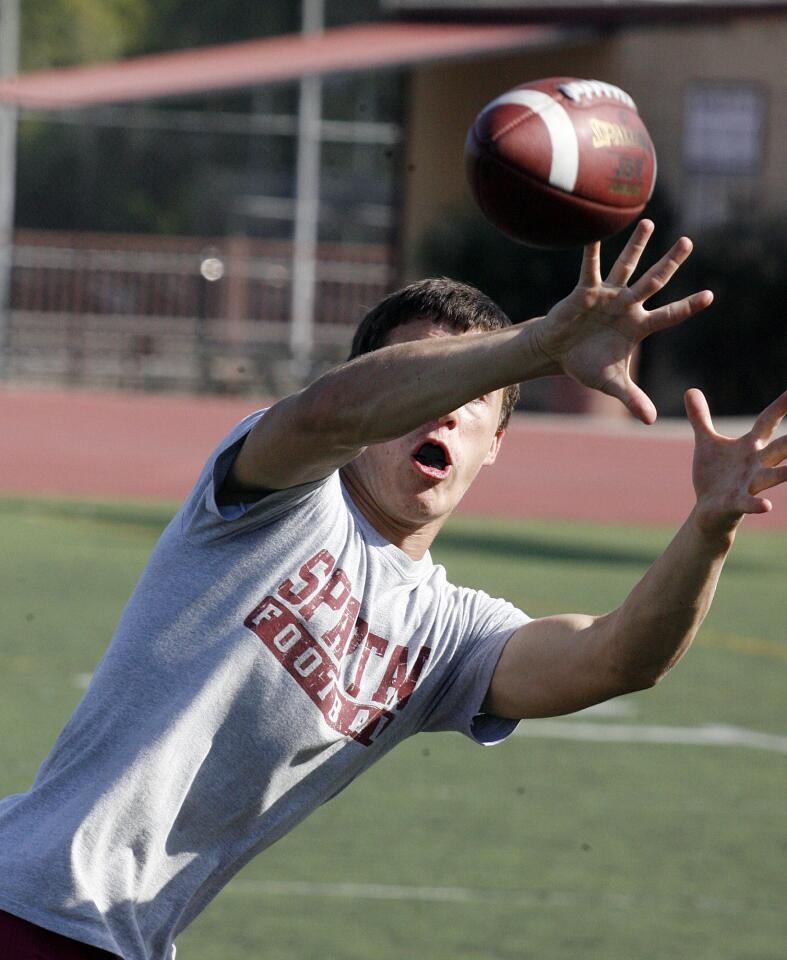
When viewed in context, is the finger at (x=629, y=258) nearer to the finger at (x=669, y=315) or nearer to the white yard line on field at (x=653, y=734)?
the finger at (x=669, y=315)

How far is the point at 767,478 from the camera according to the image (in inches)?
128

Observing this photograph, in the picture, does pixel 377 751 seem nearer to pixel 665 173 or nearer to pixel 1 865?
pixel 1 865

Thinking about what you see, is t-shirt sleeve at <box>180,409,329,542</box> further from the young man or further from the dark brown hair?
the dark brown hair

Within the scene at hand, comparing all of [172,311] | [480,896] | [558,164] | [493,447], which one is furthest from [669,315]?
[172,311]

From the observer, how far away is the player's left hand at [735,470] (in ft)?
10.7

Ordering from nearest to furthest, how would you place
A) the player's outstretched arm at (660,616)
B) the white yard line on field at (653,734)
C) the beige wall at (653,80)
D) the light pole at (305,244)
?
the player's outstretched arm at (660,616) → the white yard line on field at (653,734) → the beige wall at (653,80) → the light pole at (305,244)

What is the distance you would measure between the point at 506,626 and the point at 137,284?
25.2 meters

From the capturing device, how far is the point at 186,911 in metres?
3.44

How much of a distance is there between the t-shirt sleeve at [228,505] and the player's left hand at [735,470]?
2.13 ft

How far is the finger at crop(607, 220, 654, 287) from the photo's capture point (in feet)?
9.74

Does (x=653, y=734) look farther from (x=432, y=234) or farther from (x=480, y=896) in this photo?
(x=432, y=234)

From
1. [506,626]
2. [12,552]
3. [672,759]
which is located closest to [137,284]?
[12,552]

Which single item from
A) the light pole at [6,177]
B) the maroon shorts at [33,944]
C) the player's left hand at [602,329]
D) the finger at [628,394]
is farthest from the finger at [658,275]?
the light pole at [6,177]

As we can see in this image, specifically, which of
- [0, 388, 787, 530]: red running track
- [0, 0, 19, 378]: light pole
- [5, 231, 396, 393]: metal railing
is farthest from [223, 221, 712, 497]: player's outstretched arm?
[0, 0, 19, 378]: light pole
